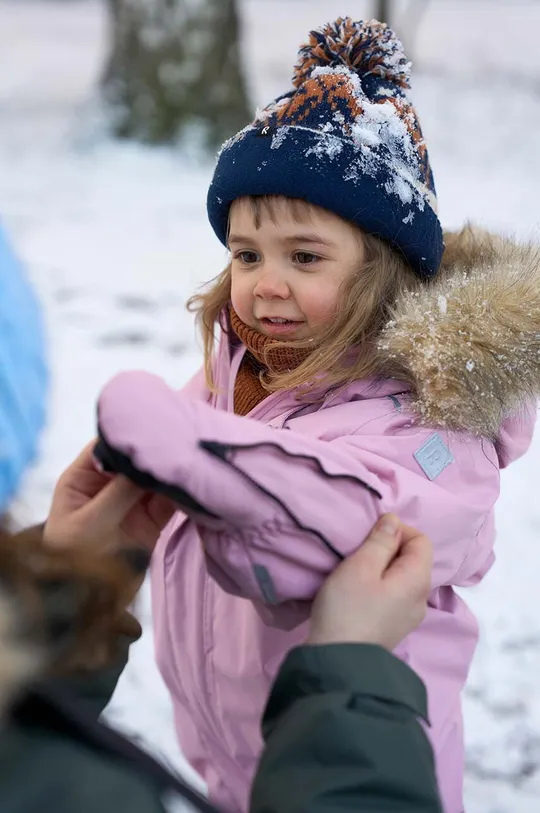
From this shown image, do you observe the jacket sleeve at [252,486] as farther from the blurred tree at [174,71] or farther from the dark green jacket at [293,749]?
the blurred tree at [174,71]

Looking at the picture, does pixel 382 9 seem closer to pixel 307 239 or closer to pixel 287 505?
pixel 307 239

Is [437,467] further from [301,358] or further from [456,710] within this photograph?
[456,710]

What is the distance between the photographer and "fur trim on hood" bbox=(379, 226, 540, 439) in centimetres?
140

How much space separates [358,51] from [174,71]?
538 centimetres

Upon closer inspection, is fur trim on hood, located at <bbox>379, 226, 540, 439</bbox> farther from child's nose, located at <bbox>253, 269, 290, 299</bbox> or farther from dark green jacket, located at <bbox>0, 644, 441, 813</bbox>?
dark green jacket, located at <bbox>0, 644, 441, 813</bbox>

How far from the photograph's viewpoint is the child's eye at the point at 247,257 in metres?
1.63

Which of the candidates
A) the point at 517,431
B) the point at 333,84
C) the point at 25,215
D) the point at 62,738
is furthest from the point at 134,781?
the point at 25,215

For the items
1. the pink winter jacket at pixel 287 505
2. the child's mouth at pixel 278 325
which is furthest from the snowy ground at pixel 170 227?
the child's mouth at pixel 278 325

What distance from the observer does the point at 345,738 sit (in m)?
0.90

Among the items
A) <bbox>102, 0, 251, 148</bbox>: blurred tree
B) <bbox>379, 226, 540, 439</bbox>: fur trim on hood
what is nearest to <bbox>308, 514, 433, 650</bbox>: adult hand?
<bbox>379, 226, 540, 439</bbox>: fur trim on hood

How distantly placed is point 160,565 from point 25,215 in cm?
475

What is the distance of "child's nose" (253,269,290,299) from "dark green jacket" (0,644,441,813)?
2.44 ft

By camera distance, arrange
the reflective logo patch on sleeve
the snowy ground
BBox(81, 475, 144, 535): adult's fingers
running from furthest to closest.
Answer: the snowy ground < the reflective logo patch on sleeve < BBox(81, 475, 144, 535): adult's fingers

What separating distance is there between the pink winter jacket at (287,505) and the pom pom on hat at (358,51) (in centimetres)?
44
